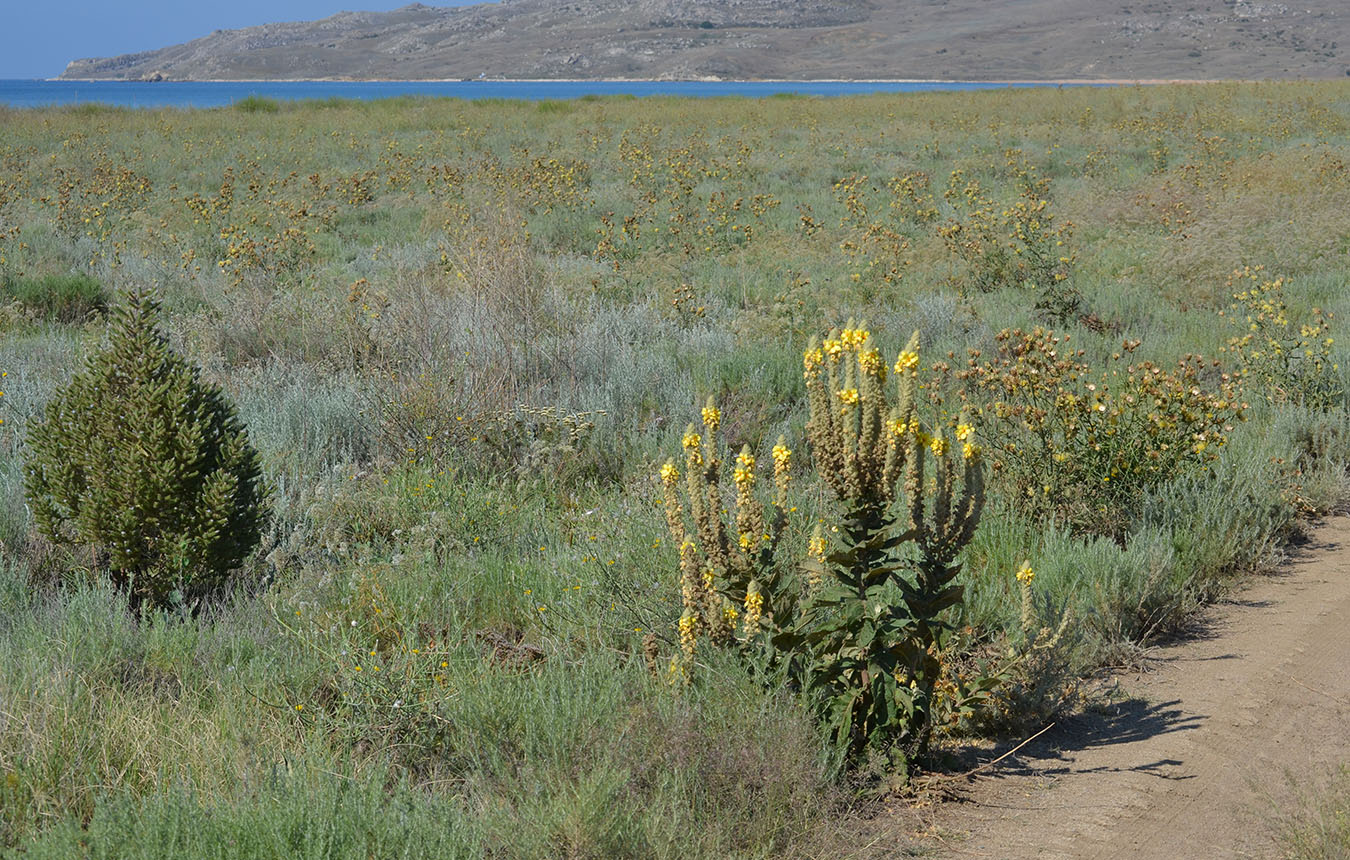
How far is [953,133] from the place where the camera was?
24062 mm

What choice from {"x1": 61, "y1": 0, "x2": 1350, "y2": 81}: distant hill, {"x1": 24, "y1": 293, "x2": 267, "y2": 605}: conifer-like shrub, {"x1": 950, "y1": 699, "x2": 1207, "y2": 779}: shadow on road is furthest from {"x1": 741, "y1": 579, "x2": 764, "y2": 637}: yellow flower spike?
{"x1": 61, "y1": 0, "x2": 1350, "y2": 81}: distant hill

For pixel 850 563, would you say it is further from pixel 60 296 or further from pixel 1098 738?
pixel 60 296

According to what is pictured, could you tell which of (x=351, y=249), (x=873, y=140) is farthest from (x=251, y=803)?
(x=873, y=140)

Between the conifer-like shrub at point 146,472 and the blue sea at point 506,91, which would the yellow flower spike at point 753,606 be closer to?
the conifer-like shrub at point 146,472

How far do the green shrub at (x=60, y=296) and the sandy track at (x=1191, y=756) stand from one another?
8.86m

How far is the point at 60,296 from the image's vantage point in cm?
975

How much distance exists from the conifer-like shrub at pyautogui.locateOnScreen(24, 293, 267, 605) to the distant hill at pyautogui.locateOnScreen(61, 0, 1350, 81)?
11773cm

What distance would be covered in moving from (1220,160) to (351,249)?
12327mm

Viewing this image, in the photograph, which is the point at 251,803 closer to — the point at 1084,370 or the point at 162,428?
the point at 162,428

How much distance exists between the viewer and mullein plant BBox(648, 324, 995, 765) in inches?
116

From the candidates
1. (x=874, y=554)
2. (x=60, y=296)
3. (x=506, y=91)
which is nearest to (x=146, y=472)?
(x=874, y=554)

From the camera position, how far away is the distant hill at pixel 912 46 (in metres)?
127

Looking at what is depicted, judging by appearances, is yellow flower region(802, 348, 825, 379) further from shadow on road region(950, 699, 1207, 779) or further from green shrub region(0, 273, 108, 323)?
green shrub region(0, 273, 108, 323)

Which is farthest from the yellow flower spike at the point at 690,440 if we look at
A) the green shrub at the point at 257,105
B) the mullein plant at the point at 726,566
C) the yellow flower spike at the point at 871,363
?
the green shrub at the point at 257,105
